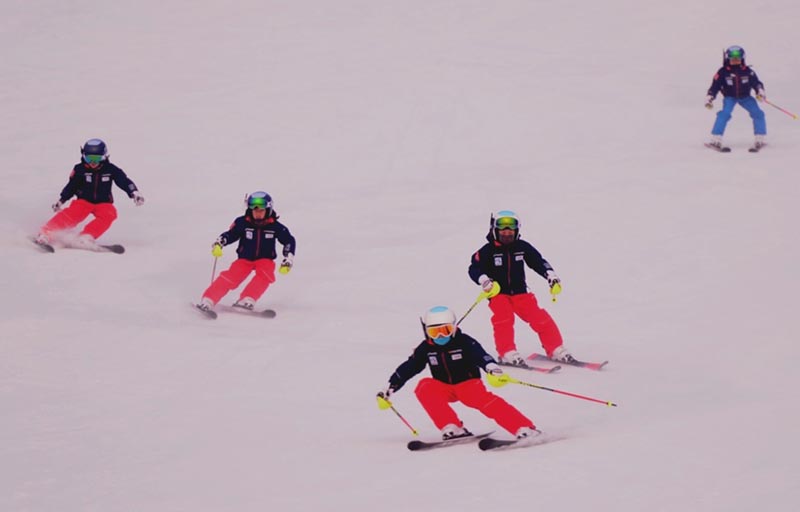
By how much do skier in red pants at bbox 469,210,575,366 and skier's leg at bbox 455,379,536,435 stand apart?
221cm

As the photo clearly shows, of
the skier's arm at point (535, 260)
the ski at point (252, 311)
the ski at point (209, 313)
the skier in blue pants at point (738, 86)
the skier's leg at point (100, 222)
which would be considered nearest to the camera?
the skier's arm at point (535, 260)

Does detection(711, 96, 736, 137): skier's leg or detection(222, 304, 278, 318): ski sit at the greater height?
detection(711, 96, 736, 137): skier's leg

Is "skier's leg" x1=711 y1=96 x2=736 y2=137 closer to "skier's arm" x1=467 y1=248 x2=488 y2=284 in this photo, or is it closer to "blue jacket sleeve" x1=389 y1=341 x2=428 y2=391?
"skier's arm" x1=467 y1=248 x2=488 y2=284

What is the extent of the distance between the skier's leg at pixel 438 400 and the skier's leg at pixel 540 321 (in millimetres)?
2385

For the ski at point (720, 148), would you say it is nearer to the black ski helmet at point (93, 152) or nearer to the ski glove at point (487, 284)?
the ski glove at point (487, 284)

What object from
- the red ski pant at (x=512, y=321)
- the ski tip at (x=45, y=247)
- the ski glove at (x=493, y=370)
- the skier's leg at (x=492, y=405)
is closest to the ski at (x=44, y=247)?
the ski tip at (x=45, y=247)

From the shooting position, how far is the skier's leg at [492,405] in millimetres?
8891

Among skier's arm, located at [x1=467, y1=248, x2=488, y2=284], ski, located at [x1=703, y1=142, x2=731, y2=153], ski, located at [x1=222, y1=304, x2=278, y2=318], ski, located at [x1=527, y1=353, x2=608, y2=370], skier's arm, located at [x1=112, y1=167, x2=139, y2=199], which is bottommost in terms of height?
ski, located at [x1=222, y1=304, x2=278, y2=318]

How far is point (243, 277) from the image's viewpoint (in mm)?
13625

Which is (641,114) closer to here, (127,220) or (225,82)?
(225,82)

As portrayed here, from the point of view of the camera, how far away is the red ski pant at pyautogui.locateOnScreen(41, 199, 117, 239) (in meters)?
15.1

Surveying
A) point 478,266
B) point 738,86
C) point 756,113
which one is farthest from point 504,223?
point 756,113

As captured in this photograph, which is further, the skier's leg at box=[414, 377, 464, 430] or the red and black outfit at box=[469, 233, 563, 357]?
the red and black outfit at box=[469, 233, 563, 357]

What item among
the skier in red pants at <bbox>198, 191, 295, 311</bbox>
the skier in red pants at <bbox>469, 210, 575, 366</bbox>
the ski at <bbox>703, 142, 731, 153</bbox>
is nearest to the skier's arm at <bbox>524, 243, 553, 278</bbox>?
the skier in red pants at <bbox>469, 210, 575, 366</bbox>
